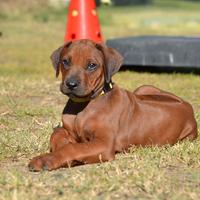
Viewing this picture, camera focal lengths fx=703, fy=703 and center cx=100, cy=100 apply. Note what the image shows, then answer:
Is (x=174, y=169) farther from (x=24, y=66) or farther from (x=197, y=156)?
(x=24, y=66)

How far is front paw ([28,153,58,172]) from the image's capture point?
5375 mm

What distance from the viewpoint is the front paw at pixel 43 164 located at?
5375mm

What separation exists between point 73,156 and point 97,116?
50 centimetres

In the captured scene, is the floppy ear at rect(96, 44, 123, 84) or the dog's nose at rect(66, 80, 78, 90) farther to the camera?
the floppy ear at rect(96, 44, 123, 84)

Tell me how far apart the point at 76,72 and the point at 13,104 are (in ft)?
10.8

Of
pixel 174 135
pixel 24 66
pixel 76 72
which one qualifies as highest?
pixel 76 72

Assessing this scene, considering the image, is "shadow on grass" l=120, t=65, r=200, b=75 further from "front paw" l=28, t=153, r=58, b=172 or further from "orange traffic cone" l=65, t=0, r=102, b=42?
"front paw" l=28, t=153, r=58, b=172

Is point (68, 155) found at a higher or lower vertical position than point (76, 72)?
lower

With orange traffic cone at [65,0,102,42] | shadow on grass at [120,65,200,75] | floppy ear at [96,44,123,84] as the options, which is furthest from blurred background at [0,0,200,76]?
floppy ear at [96,44,123,84]

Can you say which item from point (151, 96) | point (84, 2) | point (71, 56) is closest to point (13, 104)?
point (151, 96)

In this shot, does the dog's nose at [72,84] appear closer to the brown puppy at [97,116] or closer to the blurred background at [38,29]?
the brown puppy at [97,116]

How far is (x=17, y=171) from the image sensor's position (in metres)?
5.41

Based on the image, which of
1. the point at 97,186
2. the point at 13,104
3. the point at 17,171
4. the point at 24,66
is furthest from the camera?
the point at 24,66

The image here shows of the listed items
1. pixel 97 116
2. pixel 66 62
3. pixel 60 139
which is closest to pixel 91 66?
pixel 66 62
